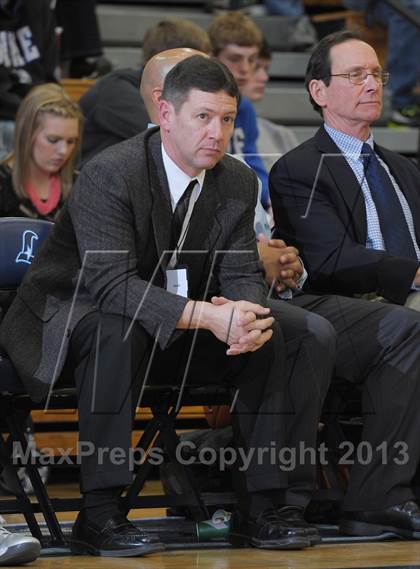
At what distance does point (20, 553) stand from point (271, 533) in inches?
24.5

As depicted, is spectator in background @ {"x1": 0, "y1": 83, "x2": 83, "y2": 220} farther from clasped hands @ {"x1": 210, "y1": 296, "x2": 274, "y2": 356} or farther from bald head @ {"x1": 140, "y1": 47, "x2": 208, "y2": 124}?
clasped hands @ {"x1": 210, "y1": 296, "x2": 274, "y2": 356}

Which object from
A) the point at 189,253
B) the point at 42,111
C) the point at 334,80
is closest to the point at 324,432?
the point at 189,253

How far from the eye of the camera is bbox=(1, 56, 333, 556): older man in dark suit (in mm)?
3051

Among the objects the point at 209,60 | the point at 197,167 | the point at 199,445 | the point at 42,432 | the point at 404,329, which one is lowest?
the point at 42,432

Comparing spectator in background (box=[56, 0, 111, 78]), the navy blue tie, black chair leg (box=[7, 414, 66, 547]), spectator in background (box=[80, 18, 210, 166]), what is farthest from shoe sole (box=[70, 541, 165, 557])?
spectator in background (box=[56, 0, 111, 78])

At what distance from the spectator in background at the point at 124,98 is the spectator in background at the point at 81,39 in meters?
1.04

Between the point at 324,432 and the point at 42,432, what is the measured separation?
1.21 metres

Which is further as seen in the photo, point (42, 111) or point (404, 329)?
point (42, 111)

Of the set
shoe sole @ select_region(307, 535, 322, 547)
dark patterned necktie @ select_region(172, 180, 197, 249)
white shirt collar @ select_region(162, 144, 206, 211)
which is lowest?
shoe sole @ select_region(307, 535, 322, 547)

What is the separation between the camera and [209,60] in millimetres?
3273

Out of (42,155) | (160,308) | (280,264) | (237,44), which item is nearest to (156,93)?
(280,264)

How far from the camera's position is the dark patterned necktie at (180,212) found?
129 inches

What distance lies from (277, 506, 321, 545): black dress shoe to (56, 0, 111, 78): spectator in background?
341cm

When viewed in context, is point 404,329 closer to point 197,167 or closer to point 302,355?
point 302,355
